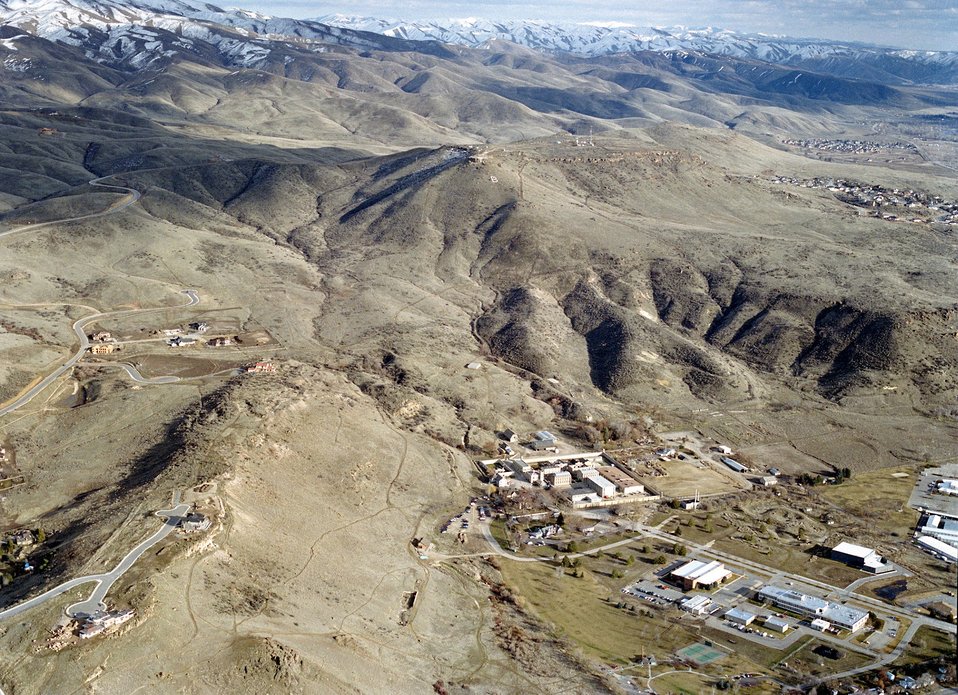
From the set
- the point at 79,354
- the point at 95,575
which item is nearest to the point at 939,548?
the point at 95,575

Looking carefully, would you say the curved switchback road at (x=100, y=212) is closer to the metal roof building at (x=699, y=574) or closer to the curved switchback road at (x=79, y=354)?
the curved switchback road at (x=79, y=354)

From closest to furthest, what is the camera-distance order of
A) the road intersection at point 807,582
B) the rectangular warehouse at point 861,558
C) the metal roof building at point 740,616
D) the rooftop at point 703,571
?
the road intersection at point 807,582 → the metal roof building at point 740,616 → the rooftop at point 703,571 → the rectangular warehouse at point 861,558

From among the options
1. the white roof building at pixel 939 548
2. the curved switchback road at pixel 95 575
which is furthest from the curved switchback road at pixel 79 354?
the white roof building at pixel 939 548

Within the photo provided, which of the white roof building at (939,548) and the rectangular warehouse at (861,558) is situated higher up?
the white roof building at (939,548)

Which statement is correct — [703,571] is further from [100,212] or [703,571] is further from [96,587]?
[100,212]

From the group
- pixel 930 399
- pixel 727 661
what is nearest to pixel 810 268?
pixel 930 399

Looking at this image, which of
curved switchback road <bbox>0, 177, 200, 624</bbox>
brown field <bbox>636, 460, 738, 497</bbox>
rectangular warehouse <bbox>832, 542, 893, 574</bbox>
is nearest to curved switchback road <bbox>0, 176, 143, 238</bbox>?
curved switchback road <bbox>0, 177, 200, 624</bbox>

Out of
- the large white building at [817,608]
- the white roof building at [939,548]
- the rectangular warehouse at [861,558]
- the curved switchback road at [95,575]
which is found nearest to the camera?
the curved switchback road at [95,575]
